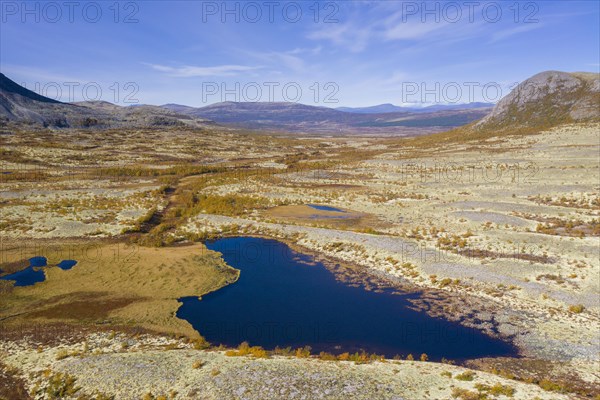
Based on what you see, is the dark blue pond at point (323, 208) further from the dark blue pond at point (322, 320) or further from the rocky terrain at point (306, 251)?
the dark blue pond at point (322, 320)

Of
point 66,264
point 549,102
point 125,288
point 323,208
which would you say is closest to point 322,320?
point 125,288

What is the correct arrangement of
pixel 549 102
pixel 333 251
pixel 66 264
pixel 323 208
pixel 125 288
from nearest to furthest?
pixel 125 288
pixel 66 264
pixel 333 251
pixel 323 208
pixel 549 102

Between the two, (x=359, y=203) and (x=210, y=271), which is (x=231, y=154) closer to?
(x=359, y=203)

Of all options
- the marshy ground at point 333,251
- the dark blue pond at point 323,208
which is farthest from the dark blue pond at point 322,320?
the dark blue pond at point 323,208

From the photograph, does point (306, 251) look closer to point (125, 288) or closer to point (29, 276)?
point (125, 288)

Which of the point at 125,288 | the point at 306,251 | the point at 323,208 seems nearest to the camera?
the point at 125,288

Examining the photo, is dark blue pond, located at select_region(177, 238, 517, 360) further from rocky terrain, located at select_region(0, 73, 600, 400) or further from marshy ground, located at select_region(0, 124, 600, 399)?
marshy ground, located at select_region(0, 124, 600, 399)
